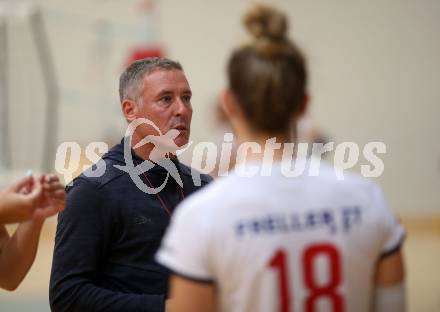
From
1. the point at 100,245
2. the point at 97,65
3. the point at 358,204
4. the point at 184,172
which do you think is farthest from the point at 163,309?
the point at 97,65

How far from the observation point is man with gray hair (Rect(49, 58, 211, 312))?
2.52 metres

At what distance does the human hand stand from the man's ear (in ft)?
3.08

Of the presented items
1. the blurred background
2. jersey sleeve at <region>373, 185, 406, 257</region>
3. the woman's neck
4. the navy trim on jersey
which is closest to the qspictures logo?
the woman's neck

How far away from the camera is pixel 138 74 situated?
2932 millimetres

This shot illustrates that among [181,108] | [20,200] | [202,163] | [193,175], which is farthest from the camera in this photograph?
[202,163]

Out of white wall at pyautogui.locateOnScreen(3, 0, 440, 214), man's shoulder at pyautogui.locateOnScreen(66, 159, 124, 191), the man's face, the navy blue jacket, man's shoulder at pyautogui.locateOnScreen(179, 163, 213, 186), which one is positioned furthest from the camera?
white wall at pyautogui.locateOnScreen(3, 0, 440, 214)

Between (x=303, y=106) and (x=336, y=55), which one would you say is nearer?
(x=303, y=106)

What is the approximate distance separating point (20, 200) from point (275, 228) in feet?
2.54

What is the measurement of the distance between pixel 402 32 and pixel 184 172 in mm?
10540

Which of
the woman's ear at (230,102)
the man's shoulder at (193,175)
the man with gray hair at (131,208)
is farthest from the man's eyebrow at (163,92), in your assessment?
the woman's ear at (230,102)

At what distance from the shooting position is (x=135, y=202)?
271 centimetres

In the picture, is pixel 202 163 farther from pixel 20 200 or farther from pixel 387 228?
pixel 387 228

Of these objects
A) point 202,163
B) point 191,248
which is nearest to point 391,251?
Result: point 191,248

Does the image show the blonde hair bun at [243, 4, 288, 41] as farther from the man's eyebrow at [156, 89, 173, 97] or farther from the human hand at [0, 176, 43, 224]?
the man's eyebrow at [156, 89, 173, 97]
